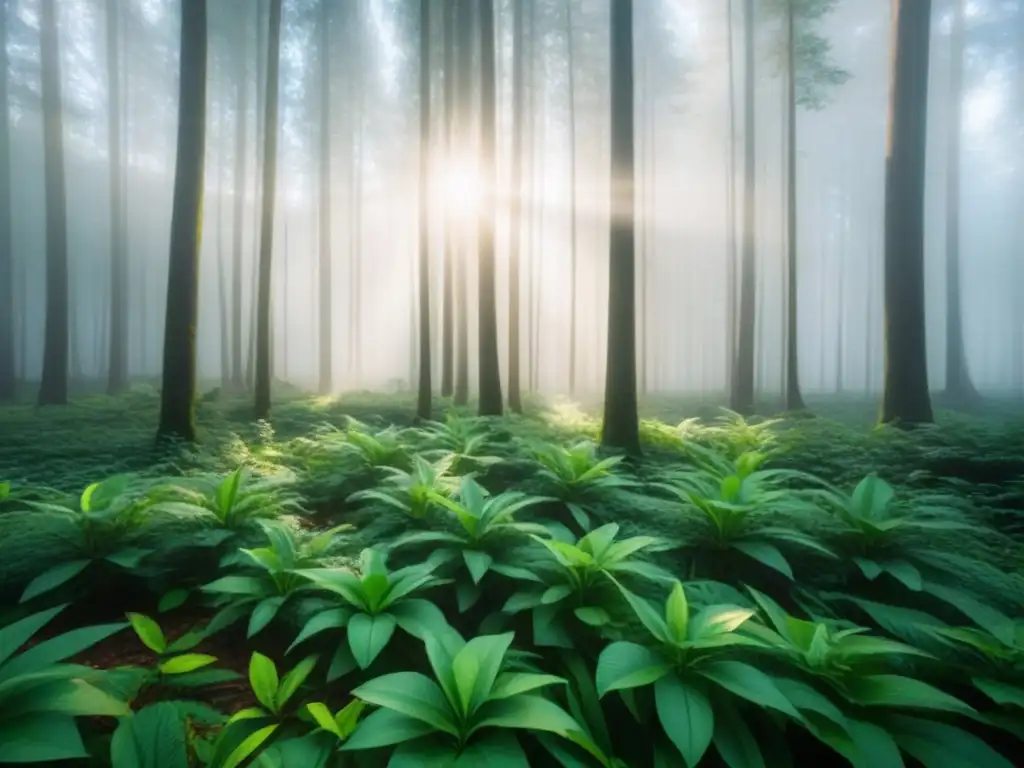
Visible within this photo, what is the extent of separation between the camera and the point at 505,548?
12.3 feet

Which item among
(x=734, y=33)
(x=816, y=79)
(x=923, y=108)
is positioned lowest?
(x=923, y=108)

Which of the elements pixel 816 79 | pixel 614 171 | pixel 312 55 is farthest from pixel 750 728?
pixel 312 55

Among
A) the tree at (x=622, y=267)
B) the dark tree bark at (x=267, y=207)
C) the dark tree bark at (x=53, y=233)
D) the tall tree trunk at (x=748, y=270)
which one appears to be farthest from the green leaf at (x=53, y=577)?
the tall tree trunk at (x=748, y=270)

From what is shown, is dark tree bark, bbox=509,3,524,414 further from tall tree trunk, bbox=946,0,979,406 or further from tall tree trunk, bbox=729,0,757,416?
tall tree trunk, bbox=946,0,979,406

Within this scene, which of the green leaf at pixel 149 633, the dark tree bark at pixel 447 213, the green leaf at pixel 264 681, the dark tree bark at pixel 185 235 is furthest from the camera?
the dark tree bark at pixel 447 213

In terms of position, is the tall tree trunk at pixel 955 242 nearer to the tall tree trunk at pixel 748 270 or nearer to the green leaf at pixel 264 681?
the tall tree trunk at pixel 748 270

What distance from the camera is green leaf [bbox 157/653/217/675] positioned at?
2.75m

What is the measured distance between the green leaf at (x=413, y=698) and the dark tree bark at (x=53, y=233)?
17.8 metres

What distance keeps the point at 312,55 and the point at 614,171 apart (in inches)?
794

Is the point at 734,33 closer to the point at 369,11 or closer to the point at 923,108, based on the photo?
the point at 923,108

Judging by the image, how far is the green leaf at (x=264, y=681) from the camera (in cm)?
249

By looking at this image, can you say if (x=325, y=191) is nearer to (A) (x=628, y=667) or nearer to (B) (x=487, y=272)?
(B) (x=487, y=272)

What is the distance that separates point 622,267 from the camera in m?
7.87

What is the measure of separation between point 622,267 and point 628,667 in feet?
21.2
